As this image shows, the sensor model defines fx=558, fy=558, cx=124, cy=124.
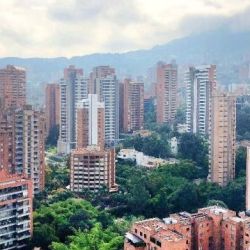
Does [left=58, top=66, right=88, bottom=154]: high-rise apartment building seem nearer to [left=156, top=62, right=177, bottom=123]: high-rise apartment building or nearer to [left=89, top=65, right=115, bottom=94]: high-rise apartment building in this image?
[left=89, top=65, right=115, bottom=94]: high-rise apartment building

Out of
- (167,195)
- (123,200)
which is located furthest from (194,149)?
(123,200)

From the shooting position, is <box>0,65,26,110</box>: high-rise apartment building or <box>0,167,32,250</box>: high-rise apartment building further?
<box>0,65,26,110</box>: high-rise apartment building

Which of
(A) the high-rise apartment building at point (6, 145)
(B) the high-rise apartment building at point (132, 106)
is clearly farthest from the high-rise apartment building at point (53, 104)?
(A) the high-rise apartment building at point (6, 145)

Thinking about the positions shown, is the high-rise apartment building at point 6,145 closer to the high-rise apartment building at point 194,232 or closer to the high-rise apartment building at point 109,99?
the high-rise apartment building at point 194,232

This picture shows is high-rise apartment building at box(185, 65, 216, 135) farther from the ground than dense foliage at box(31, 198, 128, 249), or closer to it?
farther from the ground

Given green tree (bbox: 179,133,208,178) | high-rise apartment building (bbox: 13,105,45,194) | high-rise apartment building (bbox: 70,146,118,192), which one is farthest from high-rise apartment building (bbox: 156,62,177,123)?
high-rise apartment building (bbox: 13,105,45,194)

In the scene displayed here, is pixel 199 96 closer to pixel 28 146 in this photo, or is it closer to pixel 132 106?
pixel 132 106

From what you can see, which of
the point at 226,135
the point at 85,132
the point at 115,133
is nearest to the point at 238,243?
the point at 226,135
